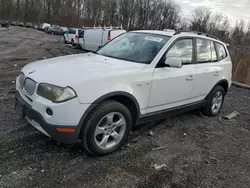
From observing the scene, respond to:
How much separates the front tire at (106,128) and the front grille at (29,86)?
2.56ft

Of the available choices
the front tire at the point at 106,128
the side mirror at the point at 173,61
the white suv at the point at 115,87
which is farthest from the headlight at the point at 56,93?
the side mirror at the point at 173,61

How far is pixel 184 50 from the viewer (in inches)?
182

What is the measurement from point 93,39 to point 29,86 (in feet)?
47.4

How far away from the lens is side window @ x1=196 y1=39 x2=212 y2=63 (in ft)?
16.2

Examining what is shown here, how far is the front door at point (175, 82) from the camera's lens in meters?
4.03

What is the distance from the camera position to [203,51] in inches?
201

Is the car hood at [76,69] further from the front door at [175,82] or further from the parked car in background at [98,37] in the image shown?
the parked car in background at [98,37]

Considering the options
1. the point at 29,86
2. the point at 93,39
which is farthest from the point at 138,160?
the point at 93,39

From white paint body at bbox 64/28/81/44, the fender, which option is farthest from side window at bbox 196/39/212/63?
white paint body at bbox 64/28/81/44

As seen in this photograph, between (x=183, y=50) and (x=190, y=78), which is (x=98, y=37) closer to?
(x=183, y=50)

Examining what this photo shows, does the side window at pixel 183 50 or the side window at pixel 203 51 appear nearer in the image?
the side window at pixel 183 50

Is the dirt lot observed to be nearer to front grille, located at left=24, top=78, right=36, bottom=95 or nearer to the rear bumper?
the rear bumper

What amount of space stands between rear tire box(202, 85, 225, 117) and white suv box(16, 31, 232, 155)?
0.26 m

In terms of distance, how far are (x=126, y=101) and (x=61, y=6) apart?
82.4 metres
